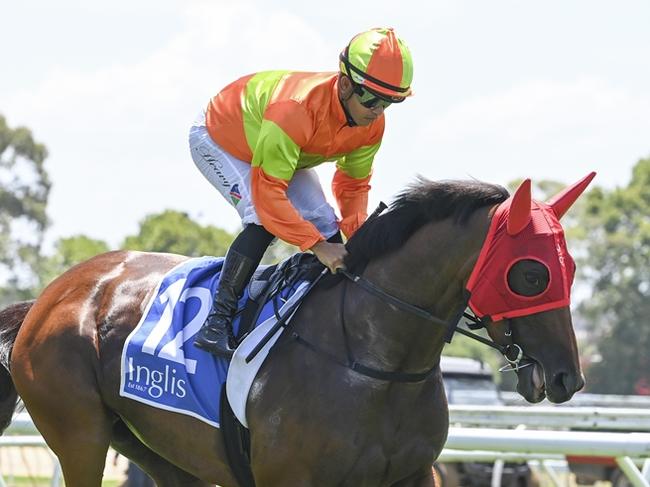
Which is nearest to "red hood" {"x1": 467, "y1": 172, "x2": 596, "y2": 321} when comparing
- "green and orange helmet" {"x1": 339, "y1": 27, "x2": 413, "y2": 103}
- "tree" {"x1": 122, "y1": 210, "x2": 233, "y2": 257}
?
"green and orange helmet" {"x1": 339, "y1": 27, "x2": 413, "y2": 103}

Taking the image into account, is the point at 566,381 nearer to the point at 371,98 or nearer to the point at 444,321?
the point at 444,321

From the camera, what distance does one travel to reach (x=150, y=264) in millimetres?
5805

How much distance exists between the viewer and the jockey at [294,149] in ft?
15.8

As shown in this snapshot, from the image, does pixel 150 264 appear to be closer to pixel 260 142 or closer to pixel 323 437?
pixel 260 142

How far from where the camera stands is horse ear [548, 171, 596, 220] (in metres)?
4.68

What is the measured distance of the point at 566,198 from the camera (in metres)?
4.71

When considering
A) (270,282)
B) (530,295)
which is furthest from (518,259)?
(270,282)

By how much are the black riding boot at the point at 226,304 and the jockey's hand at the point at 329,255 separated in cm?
34

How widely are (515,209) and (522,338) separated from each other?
1.55 ft

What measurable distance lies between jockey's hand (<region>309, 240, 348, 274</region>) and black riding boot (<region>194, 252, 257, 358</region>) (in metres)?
0.34

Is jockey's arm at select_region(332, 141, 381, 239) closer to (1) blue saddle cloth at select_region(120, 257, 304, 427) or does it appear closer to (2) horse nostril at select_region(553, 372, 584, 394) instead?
(1) blue saddle cloth at select_region(120, 257, 304, 427)

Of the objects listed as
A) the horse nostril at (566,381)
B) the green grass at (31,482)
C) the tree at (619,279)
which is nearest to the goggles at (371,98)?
the horse nostril at (566,381)

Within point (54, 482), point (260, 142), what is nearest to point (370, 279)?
point (260, 142)

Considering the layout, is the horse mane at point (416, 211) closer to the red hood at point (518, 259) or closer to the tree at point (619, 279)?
the red hood at point (518, 259)
